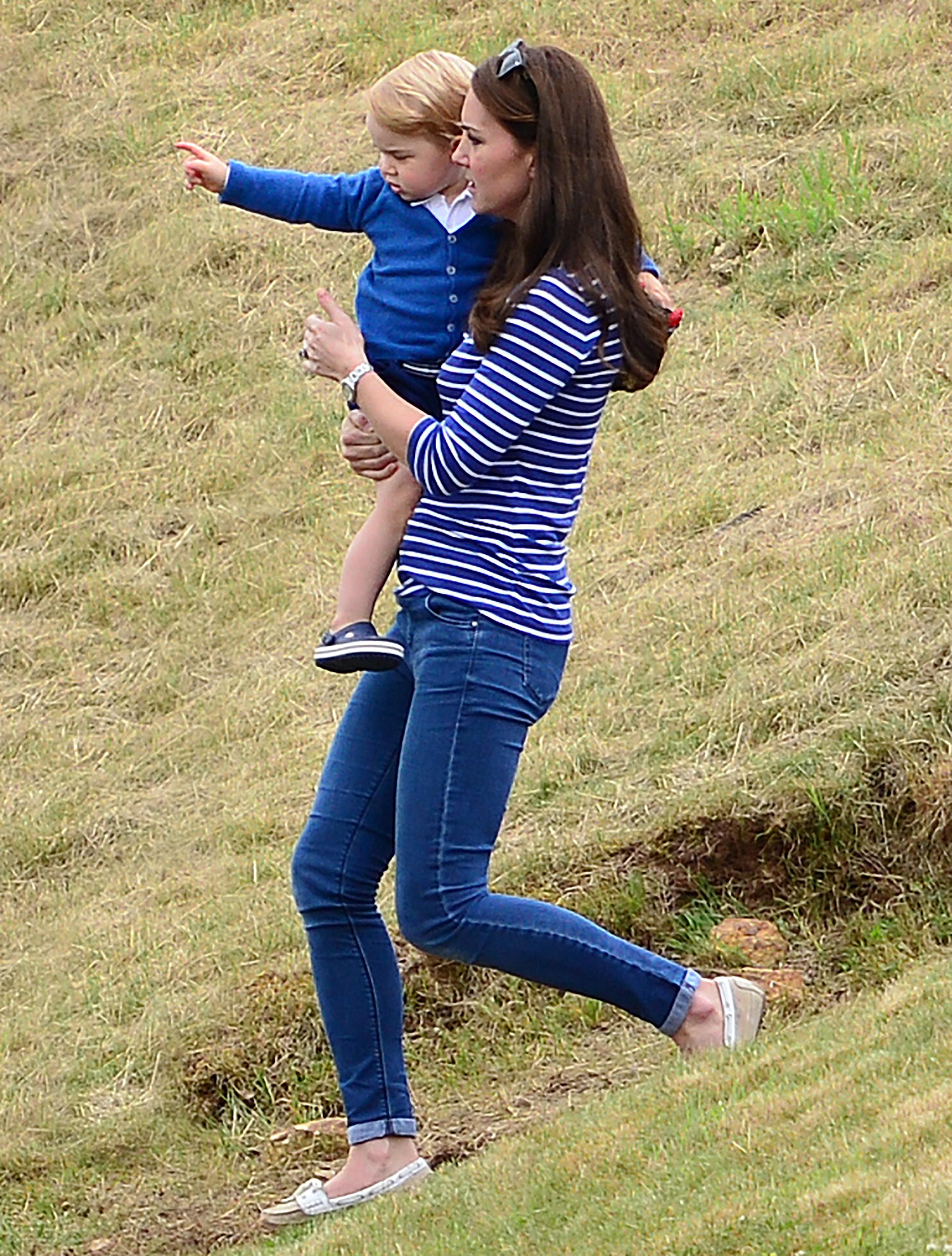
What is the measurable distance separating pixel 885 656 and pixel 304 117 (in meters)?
7.30

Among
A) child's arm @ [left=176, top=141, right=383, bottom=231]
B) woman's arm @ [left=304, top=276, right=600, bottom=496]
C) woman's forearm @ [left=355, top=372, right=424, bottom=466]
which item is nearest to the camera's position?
woman's arm @ [left=304, top=276, right=600, bottom=496]

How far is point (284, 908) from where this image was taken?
6.34m

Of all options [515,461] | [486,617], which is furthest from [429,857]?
[515,461]

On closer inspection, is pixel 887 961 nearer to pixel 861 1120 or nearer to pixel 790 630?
pixel 790 630

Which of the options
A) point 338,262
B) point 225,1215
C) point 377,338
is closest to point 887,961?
point 225,1215

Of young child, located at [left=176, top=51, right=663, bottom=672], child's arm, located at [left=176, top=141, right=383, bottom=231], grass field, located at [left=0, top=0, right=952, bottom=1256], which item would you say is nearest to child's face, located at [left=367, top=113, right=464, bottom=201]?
young child, located at [left=176, top=51, right=663, bottom=672]

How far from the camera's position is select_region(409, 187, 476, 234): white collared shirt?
403 cm

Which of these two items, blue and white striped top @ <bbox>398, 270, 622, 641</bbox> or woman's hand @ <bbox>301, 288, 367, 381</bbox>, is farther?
woman's hand @ <bbox>301, 288, 367, 381</bbox>

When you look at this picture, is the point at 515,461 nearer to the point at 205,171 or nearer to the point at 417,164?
the point at 417,164

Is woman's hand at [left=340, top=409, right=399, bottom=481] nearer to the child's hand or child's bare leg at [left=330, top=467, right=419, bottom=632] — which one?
child's bare leg at [left=330, top=467, right=419, bottom=632]

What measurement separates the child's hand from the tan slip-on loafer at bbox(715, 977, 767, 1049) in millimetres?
1976

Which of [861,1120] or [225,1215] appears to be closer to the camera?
[861,1120]

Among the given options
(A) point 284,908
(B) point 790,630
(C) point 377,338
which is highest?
(C) point 377,338

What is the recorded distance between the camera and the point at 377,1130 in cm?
414
